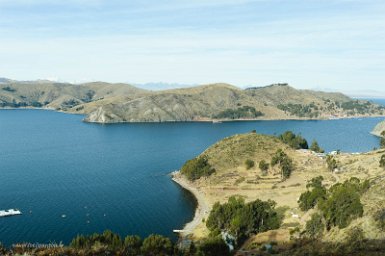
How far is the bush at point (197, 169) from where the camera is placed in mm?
141750

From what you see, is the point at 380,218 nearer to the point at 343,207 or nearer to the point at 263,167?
the point at 343,207

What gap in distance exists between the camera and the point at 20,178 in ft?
479

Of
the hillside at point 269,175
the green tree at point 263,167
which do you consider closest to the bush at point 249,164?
the hillside at point 269,175

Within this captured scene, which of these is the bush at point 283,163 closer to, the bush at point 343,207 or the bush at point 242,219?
the bush at point 242,219

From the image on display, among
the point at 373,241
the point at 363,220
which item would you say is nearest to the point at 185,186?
the point at 363,220

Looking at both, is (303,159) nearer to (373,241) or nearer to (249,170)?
(249,170)

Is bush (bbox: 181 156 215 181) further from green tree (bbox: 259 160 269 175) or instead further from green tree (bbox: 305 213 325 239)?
green tree (bbox: 305 213 325 239)

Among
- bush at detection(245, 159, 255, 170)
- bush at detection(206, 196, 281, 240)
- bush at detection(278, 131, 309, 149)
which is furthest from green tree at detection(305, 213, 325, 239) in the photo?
bush at detection(278, 131, 309, 149)

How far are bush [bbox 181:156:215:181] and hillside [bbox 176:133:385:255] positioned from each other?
1691 millimetres

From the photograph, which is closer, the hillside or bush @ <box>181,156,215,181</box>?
the hillside

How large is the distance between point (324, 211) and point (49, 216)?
234 feet

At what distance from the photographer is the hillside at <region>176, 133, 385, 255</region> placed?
9808 cm

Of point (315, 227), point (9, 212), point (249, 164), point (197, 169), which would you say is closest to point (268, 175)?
point (249, 164)

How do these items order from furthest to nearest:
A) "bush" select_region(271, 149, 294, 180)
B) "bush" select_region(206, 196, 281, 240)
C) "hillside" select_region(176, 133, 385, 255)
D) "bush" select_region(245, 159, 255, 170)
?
"bush" select_region(245, 159, 255, 170)
"bush" select_region(271, 149, 294, 180)
"hillside" select_region(176, 133, 385, 255)
"bush" select_region(206, 196, 281, 240)
